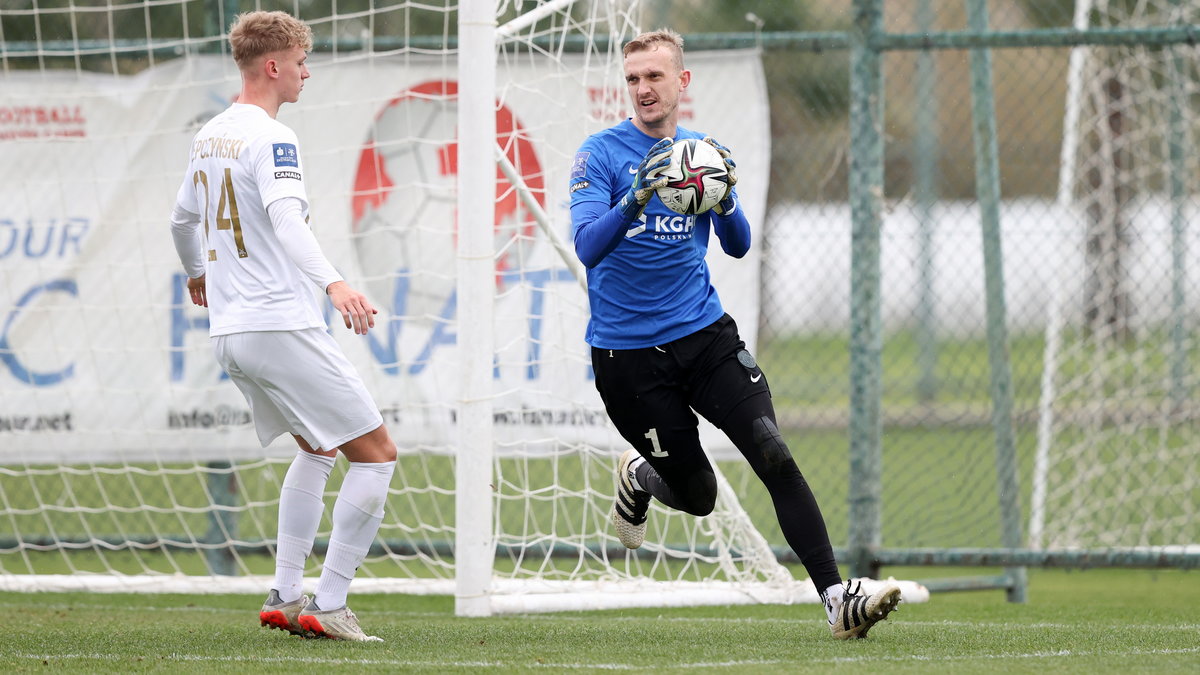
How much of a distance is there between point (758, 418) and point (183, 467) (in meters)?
4.82

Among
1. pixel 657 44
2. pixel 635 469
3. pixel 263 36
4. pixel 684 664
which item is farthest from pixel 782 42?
pixel 684 664

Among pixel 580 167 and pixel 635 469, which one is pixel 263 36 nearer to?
pixel 580 167

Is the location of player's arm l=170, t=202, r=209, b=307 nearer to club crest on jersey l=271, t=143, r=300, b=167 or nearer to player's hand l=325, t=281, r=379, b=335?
club crest on jersey l=271, t=143, r=300, b=167

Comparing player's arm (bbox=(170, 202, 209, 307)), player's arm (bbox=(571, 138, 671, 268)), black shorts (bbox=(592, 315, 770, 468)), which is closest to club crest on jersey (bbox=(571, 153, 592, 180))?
player's arm (bbox=(571, 138, 671, 268))

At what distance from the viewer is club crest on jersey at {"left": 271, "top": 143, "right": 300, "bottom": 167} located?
4488 mm

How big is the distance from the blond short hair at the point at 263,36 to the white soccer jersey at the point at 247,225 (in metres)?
0.18

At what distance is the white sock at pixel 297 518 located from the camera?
191 inches

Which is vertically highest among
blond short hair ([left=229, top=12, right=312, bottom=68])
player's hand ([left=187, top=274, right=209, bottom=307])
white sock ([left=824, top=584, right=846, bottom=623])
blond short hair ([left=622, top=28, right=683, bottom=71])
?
blond short hair ([left=229, top=12, right=312, bottom=68])

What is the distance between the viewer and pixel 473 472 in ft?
19.0

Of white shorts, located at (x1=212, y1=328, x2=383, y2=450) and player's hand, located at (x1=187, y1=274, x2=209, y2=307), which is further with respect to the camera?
player's hand, located at (x1=187, y1=274, x2=209, y2=307)

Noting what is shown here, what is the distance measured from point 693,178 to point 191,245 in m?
1.89

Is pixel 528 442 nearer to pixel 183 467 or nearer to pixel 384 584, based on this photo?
pixel 384 584

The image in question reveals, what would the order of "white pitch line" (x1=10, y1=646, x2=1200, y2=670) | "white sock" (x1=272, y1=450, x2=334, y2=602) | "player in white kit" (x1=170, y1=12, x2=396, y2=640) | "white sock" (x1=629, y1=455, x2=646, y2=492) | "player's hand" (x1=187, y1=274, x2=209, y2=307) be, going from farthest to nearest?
"white sock" (x1=629, y1=455, x2=646, y2=492)
"player's hand" (x1=187, y1=274, x2=209, y2=307)
"white sock" (x1=272, y1=450, x2=334, y2=602)
"player in white kit" (x1=170, y1=12, x2=396, y2=640)
"white pitch line" (x1=10, y1=646, x2=1200, y2=670)

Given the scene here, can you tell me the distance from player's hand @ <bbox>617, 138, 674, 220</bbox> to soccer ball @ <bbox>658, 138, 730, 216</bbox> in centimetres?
2
